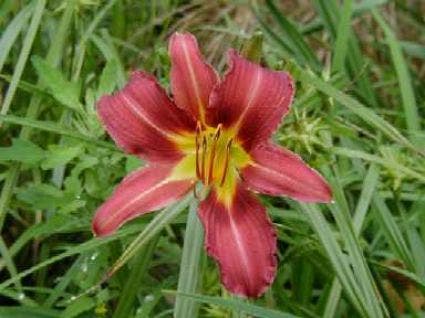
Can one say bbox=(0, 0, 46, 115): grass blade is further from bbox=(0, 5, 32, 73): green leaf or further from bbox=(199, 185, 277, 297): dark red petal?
bbox=(199, 185, 277, 297): dark red petal

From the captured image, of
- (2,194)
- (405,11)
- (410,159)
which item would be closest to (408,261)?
(410,159)

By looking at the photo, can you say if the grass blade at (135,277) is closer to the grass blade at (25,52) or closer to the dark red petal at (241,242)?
the dark red petal at (241,242)

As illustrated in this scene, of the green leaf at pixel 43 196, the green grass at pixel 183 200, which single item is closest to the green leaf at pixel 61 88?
the green grass at pixel 183 200

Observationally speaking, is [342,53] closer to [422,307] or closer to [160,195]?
[422,307]

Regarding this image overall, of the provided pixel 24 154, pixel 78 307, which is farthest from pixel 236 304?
pixel 24 154

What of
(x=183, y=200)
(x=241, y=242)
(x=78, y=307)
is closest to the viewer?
(x=241, y=242)

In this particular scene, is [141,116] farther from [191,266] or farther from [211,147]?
[191,266]
